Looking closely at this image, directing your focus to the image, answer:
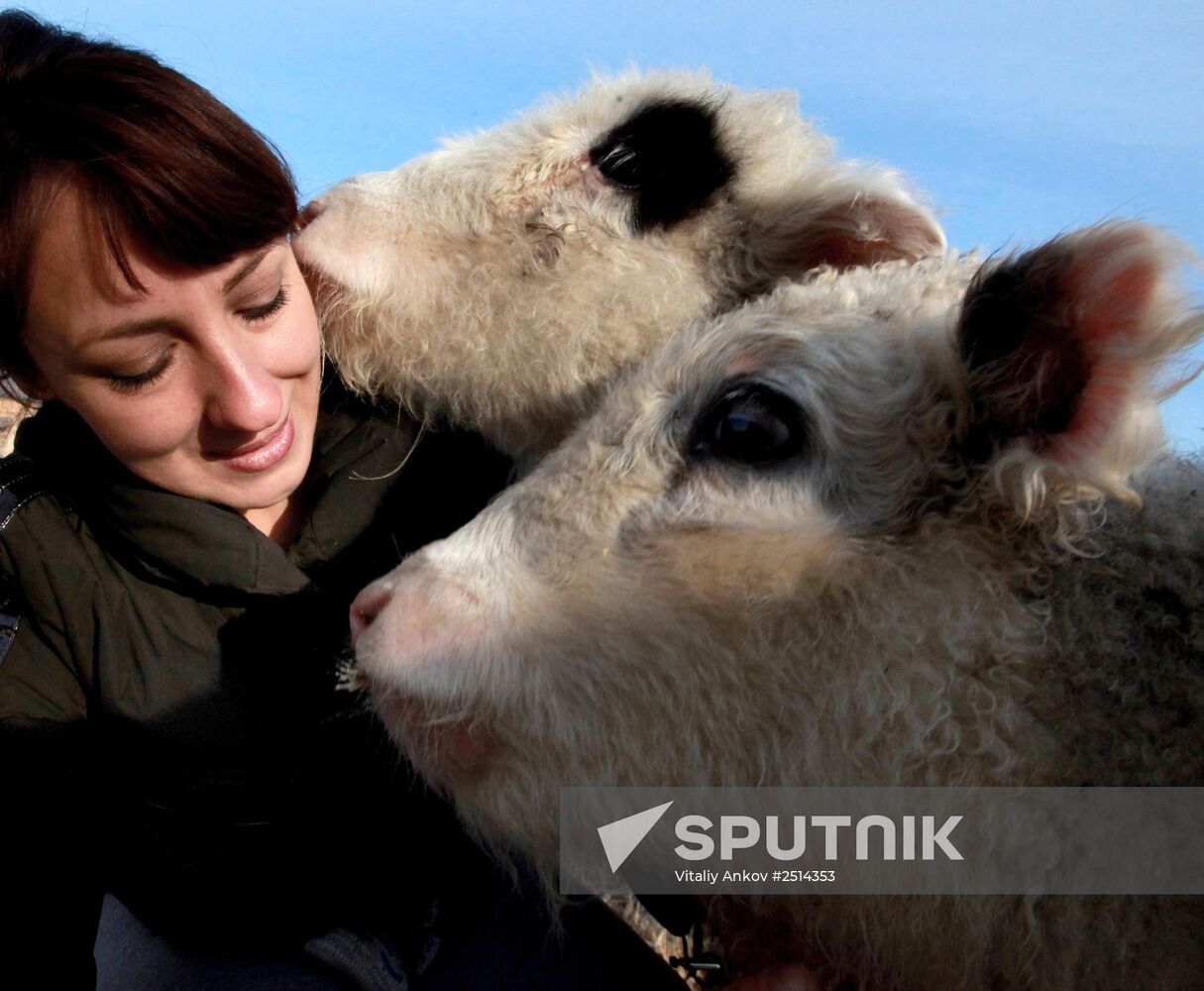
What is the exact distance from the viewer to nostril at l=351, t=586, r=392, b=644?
1.97m

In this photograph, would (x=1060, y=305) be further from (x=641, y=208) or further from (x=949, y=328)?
(x=641, y=208)

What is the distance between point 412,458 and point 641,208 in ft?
3.29

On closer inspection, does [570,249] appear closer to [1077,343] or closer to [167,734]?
[1077,343]

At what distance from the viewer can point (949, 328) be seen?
1.99 metres

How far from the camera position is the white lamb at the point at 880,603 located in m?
1.70

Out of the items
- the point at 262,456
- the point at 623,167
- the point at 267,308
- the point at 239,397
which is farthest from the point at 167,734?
the point at 623,167

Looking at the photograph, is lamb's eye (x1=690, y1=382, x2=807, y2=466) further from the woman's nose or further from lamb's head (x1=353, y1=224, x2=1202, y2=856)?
the woman's nose

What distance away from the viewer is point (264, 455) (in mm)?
2461

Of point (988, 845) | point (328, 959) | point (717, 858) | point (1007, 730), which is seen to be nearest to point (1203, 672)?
point (1007, 730)

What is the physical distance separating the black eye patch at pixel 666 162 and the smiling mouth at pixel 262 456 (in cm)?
118

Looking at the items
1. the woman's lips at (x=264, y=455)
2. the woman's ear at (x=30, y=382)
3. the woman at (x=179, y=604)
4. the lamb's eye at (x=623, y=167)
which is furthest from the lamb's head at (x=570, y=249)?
the woman's ear at (x=30, y=382)

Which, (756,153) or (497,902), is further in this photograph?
(756,153)

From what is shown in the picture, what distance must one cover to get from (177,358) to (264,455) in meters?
0.31

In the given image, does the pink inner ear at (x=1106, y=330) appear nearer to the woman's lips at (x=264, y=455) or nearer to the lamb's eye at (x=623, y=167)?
the lamb's eye at (x=623, y=167)
